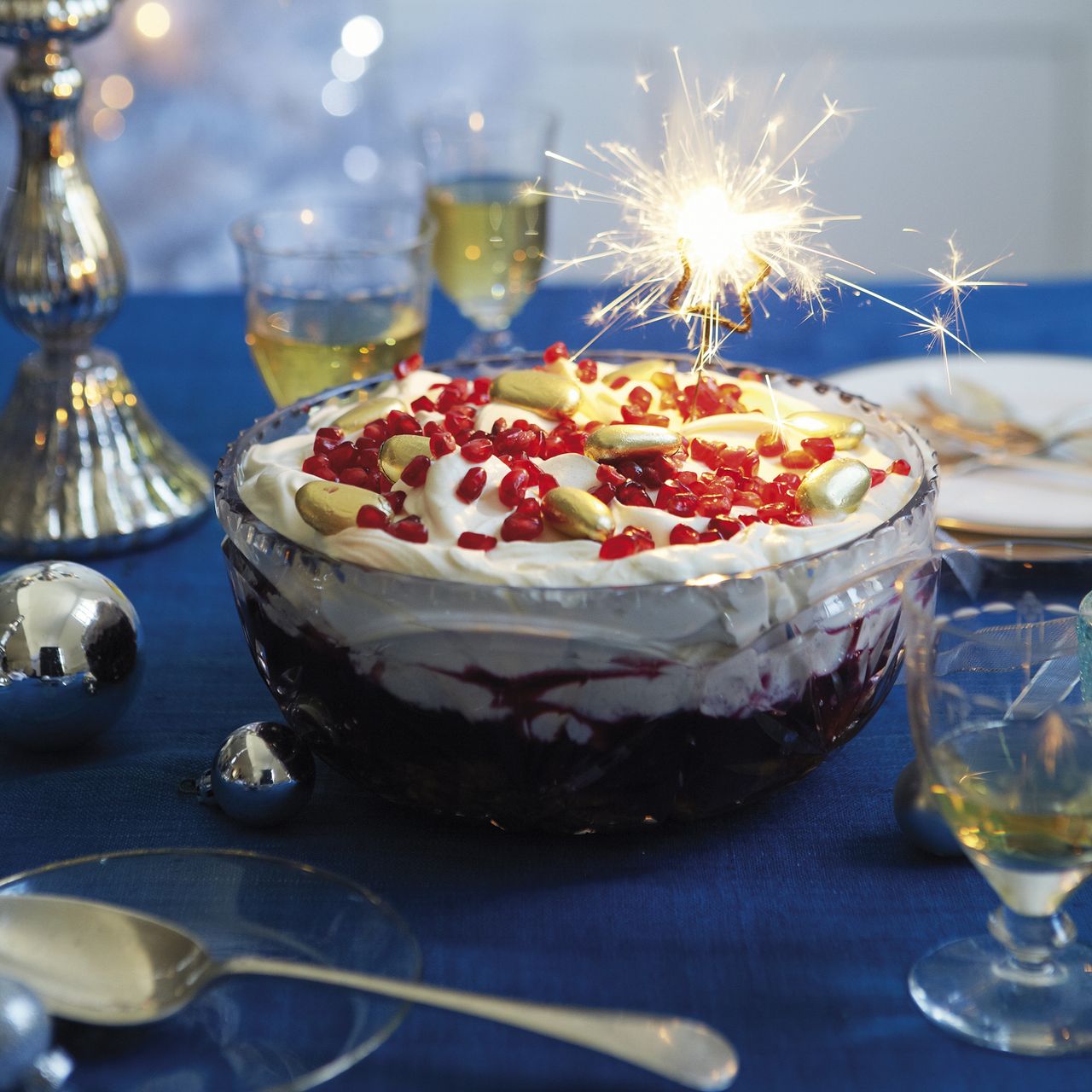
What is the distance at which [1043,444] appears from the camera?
1.51 meters

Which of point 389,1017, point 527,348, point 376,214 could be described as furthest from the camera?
point 527,348

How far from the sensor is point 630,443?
1020 millimetres

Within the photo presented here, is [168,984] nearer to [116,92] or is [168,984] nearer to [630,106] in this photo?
[116,92]

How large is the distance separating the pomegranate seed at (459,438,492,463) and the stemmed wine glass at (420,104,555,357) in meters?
0.80

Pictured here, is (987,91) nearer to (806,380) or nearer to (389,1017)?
(806,380)

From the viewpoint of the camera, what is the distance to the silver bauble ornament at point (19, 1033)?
730 millimetres

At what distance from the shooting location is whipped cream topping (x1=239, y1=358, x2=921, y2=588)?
2.90 feet

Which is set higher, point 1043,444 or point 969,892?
point 1043,444

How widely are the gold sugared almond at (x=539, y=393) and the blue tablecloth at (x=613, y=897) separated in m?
0.18

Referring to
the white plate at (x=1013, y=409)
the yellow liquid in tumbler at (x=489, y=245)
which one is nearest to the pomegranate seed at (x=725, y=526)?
the white plate at (x=1013, y=409)

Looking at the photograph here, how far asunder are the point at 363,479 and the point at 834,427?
15.0 inches

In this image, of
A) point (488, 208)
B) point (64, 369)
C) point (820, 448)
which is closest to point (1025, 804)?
point (820, 448)

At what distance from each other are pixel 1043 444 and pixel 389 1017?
103 cm

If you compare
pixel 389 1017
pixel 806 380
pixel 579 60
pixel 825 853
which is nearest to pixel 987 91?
pixel 579 60
